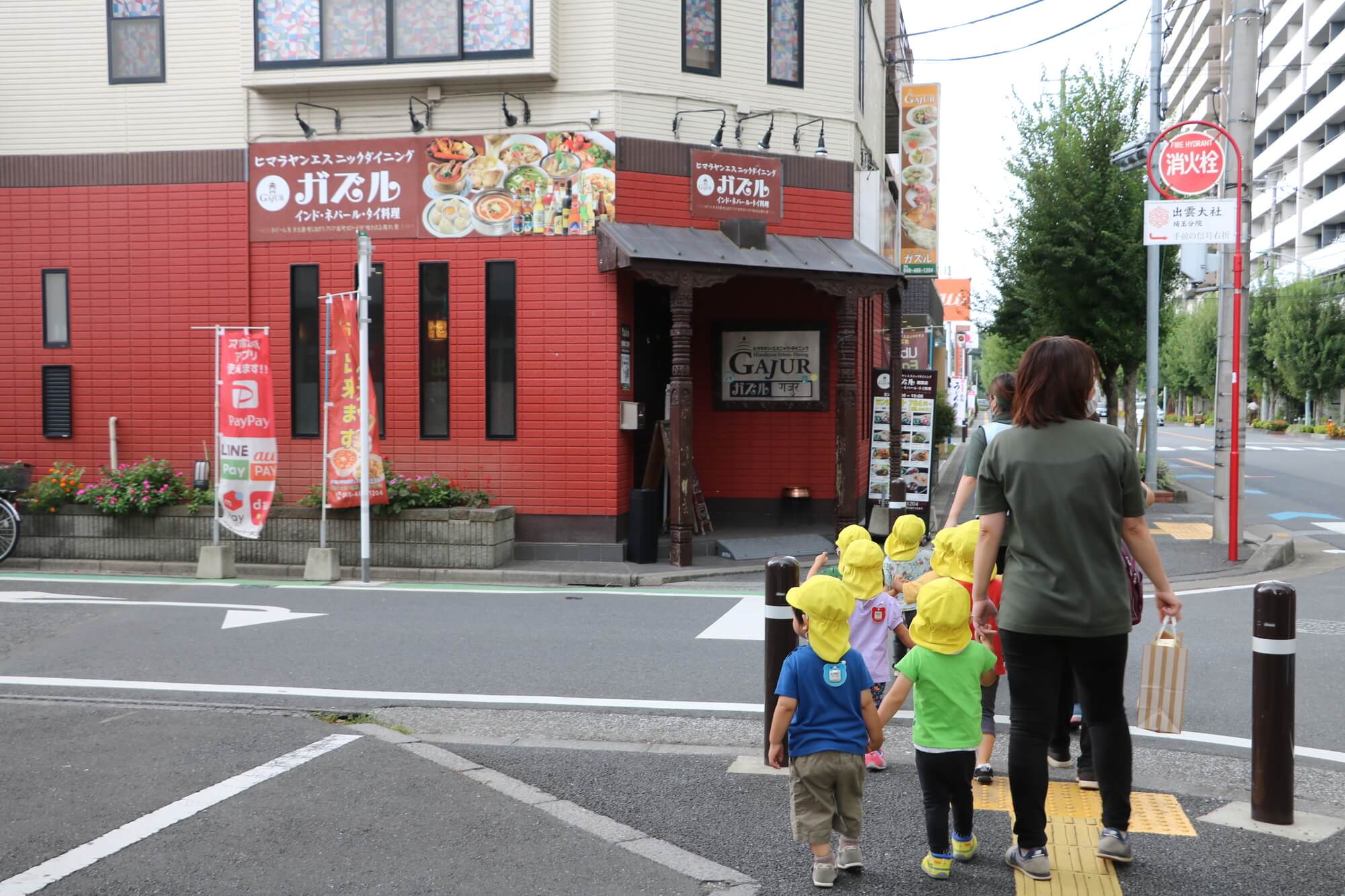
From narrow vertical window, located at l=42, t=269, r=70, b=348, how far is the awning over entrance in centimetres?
703

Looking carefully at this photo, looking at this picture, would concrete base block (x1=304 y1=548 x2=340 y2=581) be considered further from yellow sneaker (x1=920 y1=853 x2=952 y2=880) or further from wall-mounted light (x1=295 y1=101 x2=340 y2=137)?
yellow sneaker (x1=920 y1=853 x2=952 y2=880)

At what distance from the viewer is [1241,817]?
4973mm

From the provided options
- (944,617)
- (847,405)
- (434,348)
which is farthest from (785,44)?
(944,617)

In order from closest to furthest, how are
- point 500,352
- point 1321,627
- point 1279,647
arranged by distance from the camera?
point 1279,647 < point 1321,627 < point 500,352

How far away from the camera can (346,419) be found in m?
13.0

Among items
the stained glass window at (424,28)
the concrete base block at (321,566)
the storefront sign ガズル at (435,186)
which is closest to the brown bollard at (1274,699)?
the concrete base block at (321,566)

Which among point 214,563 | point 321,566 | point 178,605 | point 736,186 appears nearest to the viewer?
point 178,605

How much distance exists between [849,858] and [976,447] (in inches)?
113

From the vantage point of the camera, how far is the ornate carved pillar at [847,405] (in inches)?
555

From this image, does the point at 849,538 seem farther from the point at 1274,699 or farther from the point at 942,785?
the point at 1274,699

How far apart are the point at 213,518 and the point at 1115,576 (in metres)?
11.2

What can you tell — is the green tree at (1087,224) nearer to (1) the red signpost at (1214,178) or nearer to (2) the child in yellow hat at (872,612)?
(1) the red signpost at (1214,178)

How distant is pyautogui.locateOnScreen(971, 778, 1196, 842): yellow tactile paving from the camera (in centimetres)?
489

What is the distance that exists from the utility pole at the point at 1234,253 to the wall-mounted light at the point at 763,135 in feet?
17.8
